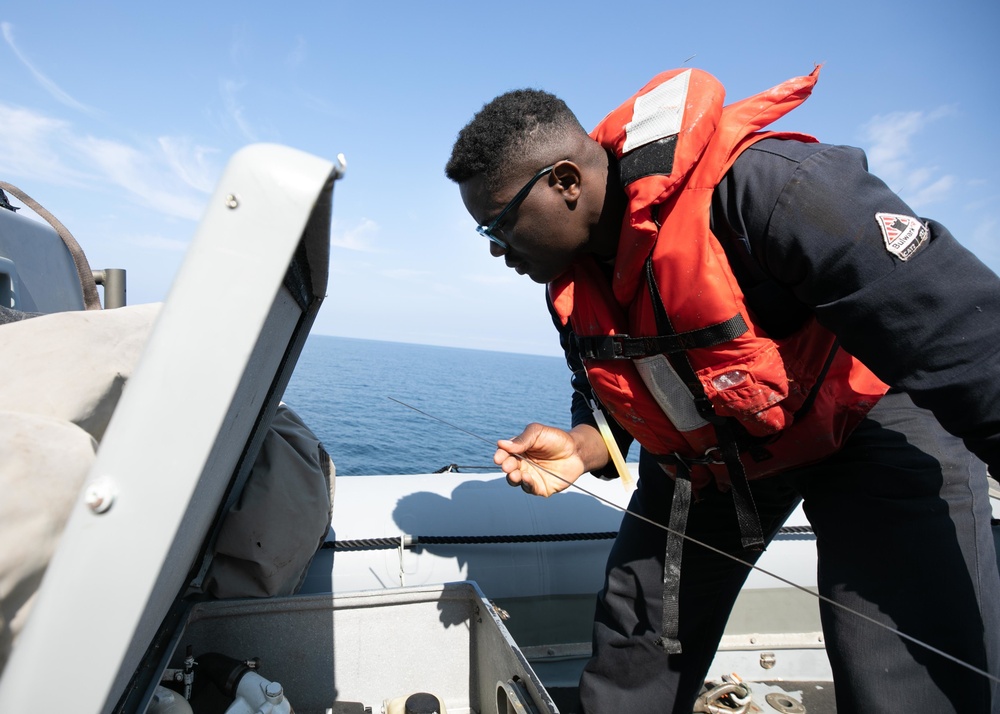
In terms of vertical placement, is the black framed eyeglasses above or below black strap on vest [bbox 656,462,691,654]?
above

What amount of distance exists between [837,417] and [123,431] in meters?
1.51

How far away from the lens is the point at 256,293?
64 cm

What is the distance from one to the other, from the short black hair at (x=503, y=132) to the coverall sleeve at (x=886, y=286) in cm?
56

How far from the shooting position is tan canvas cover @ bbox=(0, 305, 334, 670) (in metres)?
0.74

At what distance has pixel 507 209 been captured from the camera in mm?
1562

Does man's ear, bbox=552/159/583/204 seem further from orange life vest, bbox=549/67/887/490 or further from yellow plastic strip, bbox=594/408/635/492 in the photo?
yellow plastic strip, bbox=594/408/635/492

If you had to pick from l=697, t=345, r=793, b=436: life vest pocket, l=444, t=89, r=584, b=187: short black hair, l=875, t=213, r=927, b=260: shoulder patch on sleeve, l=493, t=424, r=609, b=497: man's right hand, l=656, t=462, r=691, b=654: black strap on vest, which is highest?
l=444, t=89, r=584, b=187: short black hair

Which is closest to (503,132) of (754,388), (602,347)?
(602,347)

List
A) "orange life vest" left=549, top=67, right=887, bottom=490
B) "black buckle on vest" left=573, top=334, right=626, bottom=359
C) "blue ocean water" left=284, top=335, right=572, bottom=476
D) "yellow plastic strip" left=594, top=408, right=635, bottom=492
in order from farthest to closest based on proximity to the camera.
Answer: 1. "blue ocean water" left=284, top=335, right=572, bottom=476
2. "yellow plastic strip" left=594, top=408, right=635, bottom=492
3. "black buckle on vest" left=573, top=334, right=626, bottom=359
4. "orange life vest" left=549, top=67, right=887, bottom=490

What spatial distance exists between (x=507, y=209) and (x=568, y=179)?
0.17 m

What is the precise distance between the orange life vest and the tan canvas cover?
1.04 m

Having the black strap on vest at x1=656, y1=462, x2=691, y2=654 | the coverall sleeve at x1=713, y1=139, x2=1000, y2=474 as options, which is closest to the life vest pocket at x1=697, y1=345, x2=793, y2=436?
the coverall sleeve at x1=713, y1=139, x2=1000, y2=474

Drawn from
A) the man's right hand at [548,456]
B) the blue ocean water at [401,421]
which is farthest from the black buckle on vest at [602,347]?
the blue ocean water at [401,421]

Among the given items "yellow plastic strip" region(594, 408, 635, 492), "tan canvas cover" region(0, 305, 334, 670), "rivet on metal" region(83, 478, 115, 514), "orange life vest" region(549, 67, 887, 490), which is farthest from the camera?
"yellow plastic strip" region(594, 408, 635, 492)
